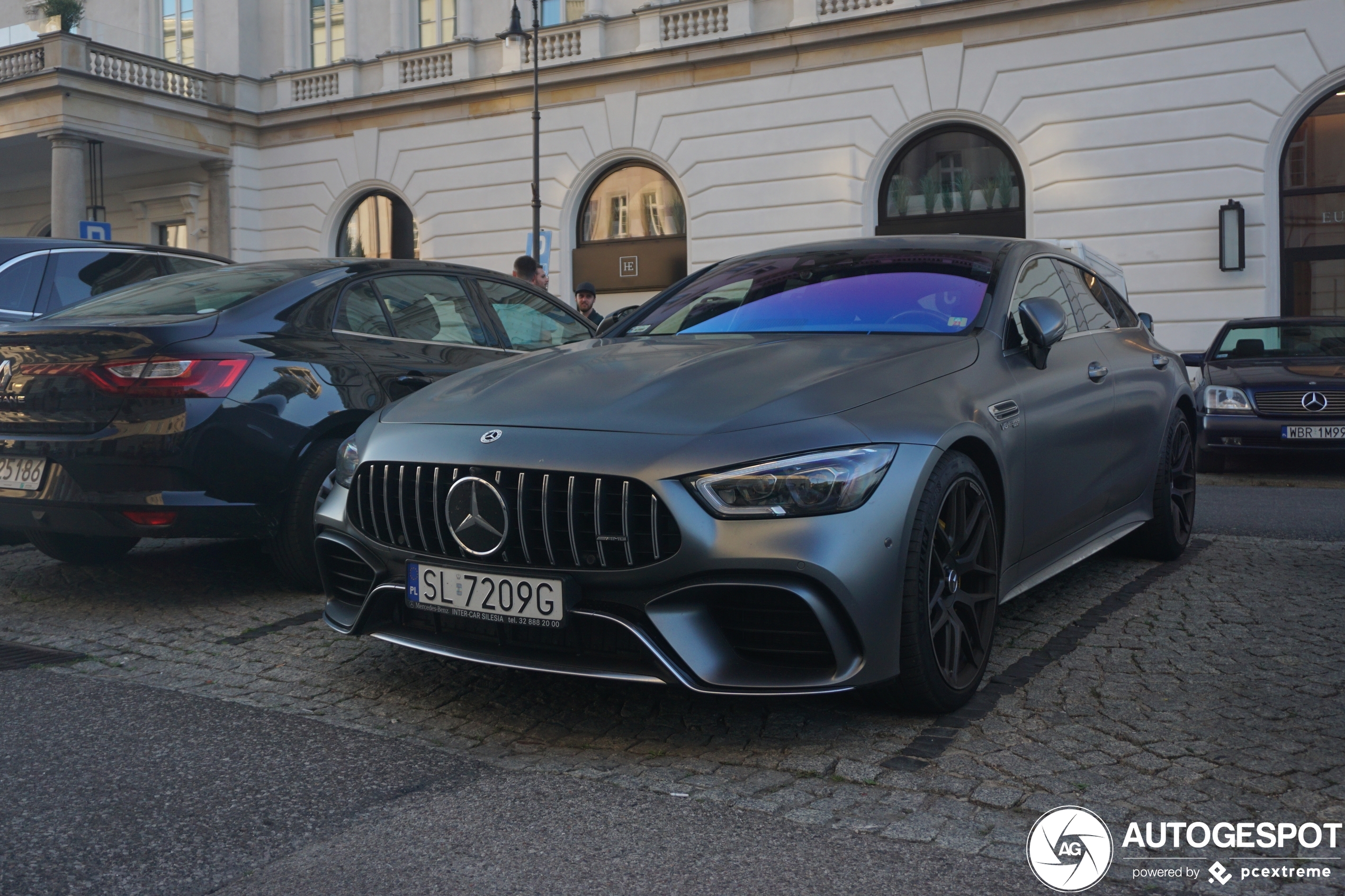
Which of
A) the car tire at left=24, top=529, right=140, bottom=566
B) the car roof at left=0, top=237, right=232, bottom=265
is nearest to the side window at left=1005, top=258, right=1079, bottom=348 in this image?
the car tire at left=24, top=529, right=140, bottom=566

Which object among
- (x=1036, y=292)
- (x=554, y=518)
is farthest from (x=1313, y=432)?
(x=554, y=518)

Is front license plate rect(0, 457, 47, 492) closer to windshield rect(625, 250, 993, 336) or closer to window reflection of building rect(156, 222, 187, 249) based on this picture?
windshield rect(625, 250, 993, 336)

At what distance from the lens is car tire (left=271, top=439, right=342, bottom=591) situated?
4949 mm

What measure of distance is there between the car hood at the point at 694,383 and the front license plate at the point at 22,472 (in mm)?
1717

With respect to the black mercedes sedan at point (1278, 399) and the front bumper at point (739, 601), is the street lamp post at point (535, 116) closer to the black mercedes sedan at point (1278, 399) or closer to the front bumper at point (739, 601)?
the black mercedes sedan at point (1278, 399)

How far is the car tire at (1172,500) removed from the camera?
5.64m

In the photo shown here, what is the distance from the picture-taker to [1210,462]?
11242 millimetres

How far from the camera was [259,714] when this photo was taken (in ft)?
11.5

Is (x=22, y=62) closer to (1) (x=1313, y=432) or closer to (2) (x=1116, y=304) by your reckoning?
(1) (x=1313, y=432)

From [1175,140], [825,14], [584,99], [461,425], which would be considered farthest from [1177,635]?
[584,99]

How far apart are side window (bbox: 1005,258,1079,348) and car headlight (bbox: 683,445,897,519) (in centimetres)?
135

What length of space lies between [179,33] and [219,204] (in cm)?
456

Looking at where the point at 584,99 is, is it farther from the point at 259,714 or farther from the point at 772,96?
the point at 259,714

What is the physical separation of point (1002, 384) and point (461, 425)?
1.74m
